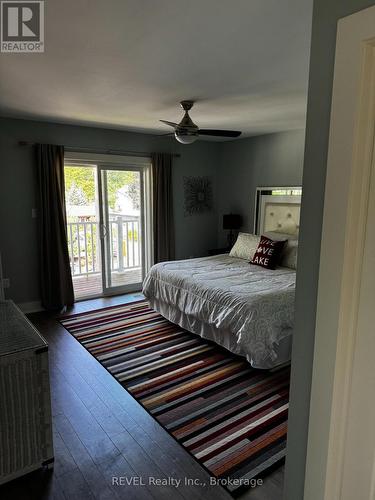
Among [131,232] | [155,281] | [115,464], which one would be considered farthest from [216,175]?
[115,464]

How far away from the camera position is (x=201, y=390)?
8.73 ft

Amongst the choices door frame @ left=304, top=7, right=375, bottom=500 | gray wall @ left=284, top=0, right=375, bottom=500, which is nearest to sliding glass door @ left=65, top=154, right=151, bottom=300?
gray wall @ left=284, top=0, right=375, bottom=500

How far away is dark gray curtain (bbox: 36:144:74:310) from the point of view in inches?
163

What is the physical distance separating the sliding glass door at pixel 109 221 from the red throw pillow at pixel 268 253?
73.4 inches

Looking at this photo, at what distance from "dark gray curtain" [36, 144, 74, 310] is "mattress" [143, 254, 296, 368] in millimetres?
1214

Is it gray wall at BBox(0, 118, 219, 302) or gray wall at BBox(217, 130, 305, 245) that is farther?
gray wall at BBox(217, 130, 305, 245)

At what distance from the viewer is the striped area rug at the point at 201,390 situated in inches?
79.3

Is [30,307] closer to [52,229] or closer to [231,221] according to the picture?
[52,229]

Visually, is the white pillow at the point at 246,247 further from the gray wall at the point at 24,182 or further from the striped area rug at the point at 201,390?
the gray wall at the point at 24,182

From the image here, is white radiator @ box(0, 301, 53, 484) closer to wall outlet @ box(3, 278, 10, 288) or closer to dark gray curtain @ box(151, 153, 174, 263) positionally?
wall outlet @ box(3, 278, 10, 288)

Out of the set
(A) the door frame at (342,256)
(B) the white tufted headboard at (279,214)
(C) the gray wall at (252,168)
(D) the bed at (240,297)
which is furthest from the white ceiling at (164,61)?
(D) the bed at (240,297)

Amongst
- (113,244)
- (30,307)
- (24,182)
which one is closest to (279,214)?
(113,244)

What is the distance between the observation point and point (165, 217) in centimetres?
523

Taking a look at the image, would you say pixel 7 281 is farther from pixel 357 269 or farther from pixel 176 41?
pixel 357 269
